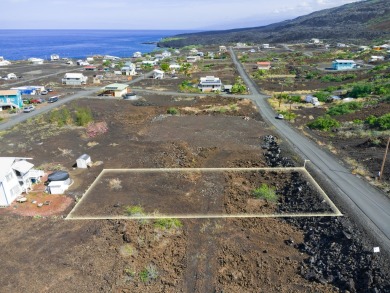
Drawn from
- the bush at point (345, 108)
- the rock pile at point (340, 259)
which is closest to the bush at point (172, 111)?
the bush at point (345, 108)

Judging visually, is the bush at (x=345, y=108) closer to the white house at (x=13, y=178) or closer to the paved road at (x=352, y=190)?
the paved road at (x=352, y=190)

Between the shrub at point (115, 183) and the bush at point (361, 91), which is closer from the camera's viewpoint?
the shrub at point (115, 183)

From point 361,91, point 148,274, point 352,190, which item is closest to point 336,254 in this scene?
point 352,190

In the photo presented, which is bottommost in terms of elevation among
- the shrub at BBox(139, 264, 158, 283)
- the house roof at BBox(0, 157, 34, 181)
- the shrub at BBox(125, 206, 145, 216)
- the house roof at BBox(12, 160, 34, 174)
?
the shrub at BBox(139, 264, 158, 283)

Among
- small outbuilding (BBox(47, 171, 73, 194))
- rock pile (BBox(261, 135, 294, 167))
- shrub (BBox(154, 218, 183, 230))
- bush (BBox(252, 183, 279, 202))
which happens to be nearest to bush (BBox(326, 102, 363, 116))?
rock pile (BBox(261, 135, 294, 167))

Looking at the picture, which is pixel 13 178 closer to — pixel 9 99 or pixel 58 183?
pixel 58 183

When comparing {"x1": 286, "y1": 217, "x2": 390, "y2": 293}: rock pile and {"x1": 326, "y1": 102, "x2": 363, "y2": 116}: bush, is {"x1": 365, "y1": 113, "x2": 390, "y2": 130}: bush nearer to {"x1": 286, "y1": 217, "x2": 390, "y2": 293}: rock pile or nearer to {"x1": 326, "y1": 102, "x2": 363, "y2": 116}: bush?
{"x1": 326, "y1": 102, "x2": 363, "y2": 116}: bush
